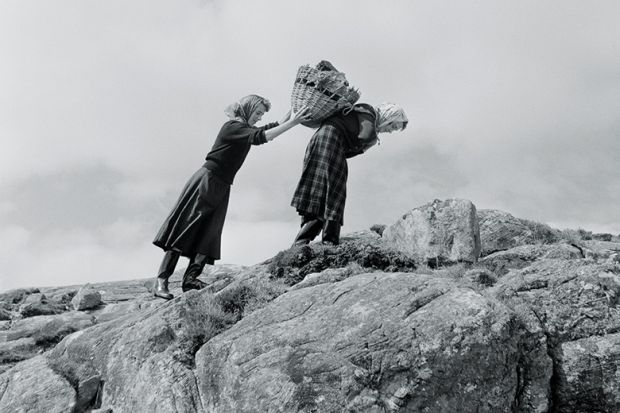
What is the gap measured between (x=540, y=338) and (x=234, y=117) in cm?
580

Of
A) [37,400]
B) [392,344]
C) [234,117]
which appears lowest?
[37,400]

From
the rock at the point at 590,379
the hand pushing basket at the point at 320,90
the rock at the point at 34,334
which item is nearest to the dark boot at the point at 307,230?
the hand pushing basket at the point at 320,90

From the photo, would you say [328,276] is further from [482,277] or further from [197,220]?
[197,220]

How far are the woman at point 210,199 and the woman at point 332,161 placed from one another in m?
0.59

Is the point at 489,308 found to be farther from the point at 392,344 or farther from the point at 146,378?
the point at 146,378

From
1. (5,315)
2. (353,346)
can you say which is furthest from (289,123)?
(5,315)

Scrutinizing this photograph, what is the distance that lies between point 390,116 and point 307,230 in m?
2.35

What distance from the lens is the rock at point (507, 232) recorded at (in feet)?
44.6

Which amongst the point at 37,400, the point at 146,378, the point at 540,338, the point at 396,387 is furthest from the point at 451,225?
the point at 37,400

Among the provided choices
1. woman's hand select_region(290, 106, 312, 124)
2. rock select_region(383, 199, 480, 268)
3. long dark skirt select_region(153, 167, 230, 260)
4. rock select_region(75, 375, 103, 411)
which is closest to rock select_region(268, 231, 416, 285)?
rock select_region(383, 199, 480, 268)

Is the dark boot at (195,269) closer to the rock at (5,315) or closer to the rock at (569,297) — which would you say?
the rock at (569,297)

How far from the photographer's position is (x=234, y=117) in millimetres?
10234

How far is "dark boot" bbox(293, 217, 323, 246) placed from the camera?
1007cm

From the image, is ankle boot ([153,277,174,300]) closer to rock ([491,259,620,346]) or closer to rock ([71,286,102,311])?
rock ([491,259,620,346])
